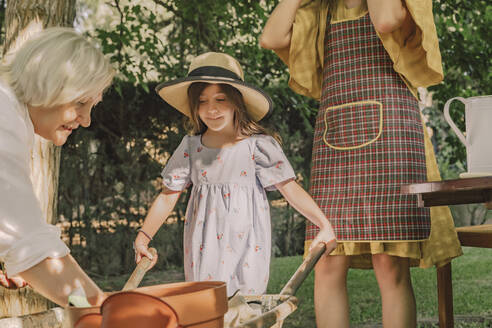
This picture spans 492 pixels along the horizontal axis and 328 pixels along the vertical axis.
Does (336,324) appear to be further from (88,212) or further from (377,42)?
(88,212)

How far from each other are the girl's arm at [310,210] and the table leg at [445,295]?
104cm

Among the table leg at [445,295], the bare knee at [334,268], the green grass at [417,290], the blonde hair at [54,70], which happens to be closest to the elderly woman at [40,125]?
the blonde hair at [54,70]

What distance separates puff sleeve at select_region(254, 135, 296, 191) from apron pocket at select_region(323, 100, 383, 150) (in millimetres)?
213

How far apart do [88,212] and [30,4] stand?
342 cm

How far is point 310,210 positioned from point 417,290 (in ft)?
12.5

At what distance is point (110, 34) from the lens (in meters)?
4.82

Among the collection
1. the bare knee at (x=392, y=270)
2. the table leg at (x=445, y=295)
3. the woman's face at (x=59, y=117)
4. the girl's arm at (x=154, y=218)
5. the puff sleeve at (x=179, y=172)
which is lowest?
the table leg at (x=445, y=295)

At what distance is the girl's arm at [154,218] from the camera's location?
2.34m

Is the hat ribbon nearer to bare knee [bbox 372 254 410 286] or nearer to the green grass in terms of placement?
bare knee [bbox 372 254 410 286]

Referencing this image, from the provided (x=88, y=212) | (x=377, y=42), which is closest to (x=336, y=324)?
(x=377, y=42)

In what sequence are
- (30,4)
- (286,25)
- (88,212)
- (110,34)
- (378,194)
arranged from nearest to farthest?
(378,194)
(286,25)
(30,4)
(110,34)
(88,212)

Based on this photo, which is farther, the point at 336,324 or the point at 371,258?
the point at 371,258

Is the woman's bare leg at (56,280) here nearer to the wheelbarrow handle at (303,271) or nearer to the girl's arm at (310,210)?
the wheelbarrow handle at (303,271)

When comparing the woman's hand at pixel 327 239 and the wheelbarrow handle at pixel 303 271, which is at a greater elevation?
the woman's hand at pixel 327 239
